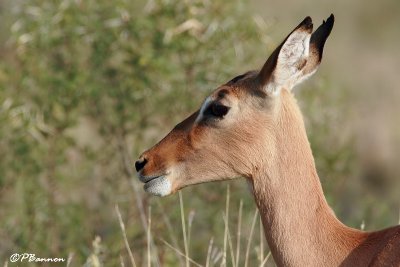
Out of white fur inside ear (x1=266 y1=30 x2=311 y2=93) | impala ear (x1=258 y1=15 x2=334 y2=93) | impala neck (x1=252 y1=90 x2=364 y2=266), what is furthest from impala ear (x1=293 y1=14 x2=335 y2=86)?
impala neck (x1=252 y1=90 x2=364 y2=266)

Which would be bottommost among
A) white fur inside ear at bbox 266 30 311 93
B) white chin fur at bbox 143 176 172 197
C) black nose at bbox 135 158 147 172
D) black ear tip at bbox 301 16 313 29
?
white chin fur at bbox 143 176 172 197

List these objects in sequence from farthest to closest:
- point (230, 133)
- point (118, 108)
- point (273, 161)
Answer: point (118, 108)
point (230, 133)
point (273, 161)

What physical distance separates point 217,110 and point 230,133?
151mm

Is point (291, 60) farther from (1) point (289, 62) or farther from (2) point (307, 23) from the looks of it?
A: (2) point (307, 23)

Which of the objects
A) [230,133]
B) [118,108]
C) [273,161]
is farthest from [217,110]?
[118,108]

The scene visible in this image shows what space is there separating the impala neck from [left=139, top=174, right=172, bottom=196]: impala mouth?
51 centimetres

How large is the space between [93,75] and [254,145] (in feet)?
13.8

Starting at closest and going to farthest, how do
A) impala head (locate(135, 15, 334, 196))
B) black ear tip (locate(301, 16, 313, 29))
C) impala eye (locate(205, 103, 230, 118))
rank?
1. black ear tip (locate(301, 16, 313, 29))
2. impala head (locate(135, 15, 334, 196))
3. impala eye (locate(205, 103, 230, 118))

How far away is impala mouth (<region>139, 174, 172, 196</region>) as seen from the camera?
6293 millimetres

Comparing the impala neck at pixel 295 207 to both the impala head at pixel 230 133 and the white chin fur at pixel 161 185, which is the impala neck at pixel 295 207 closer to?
the impala head at pixel 230 133

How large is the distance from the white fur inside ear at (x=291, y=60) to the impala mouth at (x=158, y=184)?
80 centimetres

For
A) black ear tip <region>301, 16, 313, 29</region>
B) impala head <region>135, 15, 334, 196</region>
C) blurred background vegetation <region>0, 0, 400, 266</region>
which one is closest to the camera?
black ear tip <region>301, 16, 313, 29</region>

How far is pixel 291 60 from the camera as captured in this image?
6.11 metres

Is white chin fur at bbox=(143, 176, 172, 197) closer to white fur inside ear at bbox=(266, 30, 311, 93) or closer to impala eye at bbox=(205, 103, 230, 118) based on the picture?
impala eye at bbox=(205, 103, 230, 118)
